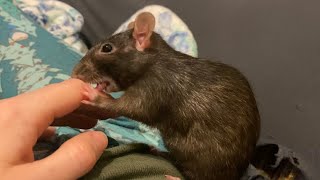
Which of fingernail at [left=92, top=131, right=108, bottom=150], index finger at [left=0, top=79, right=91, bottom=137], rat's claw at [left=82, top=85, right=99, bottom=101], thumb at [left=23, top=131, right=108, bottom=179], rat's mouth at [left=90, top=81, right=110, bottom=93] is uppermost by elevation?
index finger at [left=0, top=79, right=91, bottom=137]

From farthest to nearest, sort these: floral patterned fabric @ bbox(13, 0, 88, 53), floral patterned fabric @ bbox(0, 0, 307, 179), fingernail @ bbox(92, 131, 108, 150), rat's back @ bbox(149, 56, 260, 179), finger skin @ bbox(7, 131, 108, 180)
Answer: floral patterned fabric @ bbox(13, 0, 88, 53) < floral patterned fabric @ bbox(0, 0, 307, 179) < rat's back @ bbox(149, 56, 260, 179) < fingernail @ bbox(92, 131, 108, 150) < finger skin @ bbox(7, 131, 108, 180)

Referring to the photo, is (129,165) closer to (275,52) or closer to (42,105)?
(42,105)

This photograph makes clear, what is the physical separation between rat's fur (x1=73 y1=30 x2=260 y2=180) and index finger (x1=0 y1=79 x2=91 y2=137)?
0.31 meters

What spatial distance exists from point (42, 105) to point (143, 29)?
0.51 metres

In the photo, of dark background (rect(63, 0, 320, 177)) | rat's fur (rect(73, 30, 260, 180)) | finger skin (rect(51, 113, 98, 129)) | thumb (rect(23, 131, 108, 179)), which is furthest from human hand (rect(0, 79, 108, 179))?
dark background (rect(63, 0, 320, 177))

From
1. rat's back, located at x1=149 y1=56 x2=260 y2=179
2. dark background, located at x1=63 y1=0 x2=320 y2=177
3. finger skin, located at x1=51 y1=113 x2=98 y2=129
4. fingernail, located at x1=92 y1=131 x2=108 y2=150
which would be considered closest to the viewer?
fingernail, located at x1=92 y1=131 x2=108 y2=150

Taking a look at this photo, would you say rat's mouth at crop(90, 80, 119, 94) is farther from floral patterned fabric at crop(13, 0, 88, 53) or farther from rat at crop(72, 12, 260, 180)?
floral patterned fabric at crop(13, 0, 88, 53)

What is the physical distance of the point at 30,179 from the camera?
625 millimetres

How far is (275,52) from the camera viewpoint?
67.6 inches

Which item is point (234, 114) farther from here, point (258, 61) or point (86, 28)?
point (86, 28)

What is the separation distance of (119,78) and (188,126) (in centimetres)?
22

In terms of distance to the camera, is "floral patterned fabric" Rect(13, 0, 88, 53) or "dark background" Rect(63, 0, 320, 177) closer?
"dark background" Rect(63, 0, 320, 177)

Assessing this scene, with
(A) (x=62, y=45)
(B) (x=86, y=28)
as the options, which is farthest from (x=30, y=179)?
(B) (x=86, y=28)

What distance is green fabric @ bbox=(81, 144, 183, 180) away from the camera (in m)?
0.84
